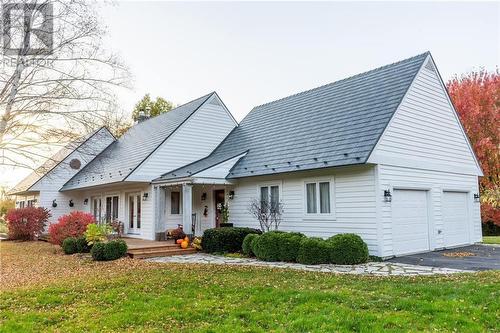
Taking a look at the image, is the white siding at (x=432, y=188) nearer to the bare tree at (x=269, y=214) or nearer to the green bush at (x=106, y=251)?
the bare tree at (x=269, y=214)

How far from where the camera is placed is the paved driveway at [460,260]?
29.7ft

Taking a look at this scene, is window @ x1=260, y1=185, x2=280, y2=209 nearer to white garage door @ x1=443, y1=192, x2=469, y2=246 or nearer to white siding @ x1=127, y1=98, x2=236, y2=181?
white siding @ x1=127, y1=98, x2=236, y2=181

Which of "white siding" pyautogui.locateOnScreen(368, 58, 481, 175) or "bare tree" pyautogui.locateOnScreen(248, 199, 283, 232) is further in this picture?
"bare tree" pyautogui.locateOnScreen(248, 199, 283, 232)

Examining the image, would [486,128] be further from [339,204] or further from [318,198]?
[339,204]

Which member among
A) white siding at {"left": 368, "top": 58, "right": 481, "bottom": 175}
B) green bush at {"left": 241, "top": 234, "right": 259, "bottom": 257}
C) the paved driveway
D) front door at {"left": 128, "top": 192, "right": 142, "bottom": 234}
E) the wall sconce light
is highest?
white siding at {"left": 368, "top": 58, "right": 481, "bottom": 175}

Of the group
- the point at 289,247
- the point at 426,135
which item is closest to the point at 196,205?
the point at 289,247

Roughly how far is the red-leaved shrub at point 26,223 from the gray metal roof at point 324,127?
30.6 ft

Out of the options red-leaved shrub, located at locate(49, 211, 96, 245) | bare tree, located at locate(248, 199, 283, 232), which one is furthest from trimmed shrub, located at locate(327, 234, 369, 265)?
red-leaved shrub, located at locate(49, 211, 96, 245)

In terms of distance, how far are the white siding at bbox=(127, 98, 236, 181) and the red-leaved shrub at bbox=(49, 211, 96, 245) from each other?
7.68 feet

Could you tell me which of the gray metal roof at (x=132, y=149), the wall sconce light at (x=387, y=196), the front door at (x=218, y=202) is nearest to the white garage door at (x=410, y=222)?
the wall sconce light at (x=387, y=196)

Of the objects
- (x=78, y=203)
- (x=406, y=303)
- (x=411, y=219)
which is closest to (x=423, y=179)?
(x=411, y=219)

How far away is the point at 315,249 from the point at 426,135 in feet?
18.8

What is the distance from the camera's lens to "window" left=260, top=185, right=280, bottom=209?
13.2 m

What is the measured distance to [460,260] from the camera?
9.95m
